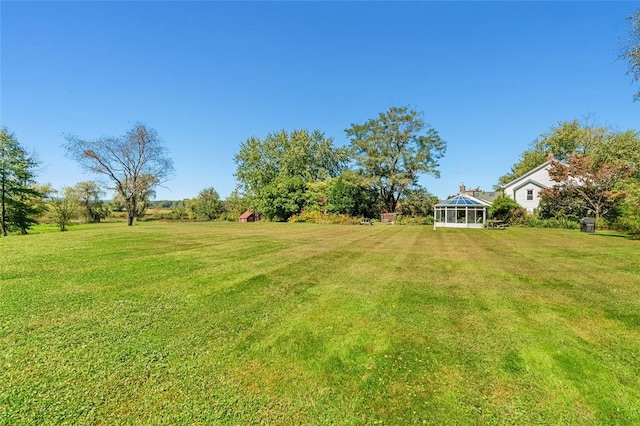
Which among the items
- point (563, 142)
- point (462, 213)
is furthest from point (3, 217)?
point (563, 142)

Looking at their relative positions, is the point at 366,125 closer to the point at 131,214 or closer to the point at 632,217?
the point at 632,217

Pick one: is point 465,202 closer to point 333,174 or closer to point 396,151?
point 396,151

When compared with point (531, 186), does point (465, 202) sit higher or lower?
lower

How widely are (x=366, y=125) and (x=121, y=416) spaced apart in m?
35.5

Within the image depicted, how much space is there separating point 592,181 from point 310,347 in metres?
27.9

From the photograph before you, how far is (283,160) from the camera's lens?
1467 inches

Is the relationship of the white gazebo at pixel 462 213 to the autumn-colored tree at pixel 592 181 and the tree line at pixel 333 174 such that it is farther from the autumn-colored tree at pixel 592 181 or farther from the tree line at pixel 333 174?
the autumn-colored tree at pixel 592 181

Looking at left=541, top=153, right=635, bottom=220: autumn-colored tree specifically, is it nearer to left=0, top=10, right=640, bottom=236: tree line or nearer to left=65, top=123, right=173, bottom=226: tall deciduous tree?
left=0, top=10, right=640, bottom=236: tree line

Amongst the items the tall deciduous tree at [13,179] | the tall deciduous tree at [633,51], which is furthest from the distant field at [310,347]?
the tall deciduous tree at [13,179]

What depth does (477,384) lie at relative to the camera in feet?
8.59

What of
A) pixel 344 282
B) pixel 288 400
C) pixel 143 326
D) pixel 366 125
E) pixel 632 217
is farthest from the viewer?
pixel 366 125

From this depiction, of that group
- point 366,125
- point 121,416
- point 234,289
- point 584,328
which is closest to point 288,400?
point 121,416

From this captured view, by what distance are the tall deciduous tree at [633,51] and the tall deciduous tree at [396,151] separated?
2082 cm

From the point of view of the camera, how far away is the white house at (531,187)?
26487 millimetres
